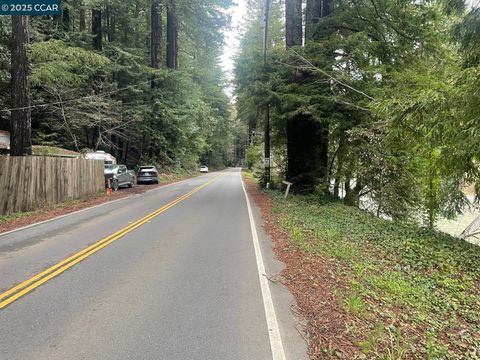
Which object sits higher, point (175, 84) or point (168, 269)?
point (175, 84)

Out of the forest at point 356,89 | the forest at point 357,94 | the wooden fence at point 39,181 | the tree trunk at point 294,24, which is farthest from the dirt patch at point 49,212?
the tree trunk at point 294,24

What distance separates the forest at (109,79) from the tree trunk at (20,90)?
34 mm

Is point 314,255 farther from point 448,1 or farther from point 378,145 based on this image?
point 378,145

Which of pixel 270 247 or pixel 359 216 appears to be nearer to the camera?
pixel 270 247

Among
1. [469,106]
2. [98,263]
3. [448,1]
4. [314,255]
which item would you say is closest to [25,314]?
[98,263]

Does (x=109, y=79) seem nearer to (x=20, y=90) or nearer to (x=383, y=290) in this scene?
(x=20, y=90)

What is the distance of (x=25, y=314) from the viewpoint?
4633 mm

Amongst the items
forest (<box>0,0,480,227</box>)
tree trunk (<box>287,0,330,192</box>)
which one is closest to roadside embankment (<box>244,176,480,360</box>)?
forest (<box>0,0,480,227</box>)

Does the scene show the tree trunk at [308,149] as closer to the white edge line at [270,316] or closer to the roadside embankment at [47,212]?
the roadside embankment at [47,212]

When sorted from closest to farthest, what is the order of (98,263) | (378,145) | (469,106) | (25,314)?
(25,314), (469,106), (98,263), (378,145)

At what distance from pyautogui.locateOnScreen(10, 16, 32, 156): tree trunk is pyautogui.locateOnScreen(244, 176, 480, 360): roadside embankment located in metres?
10.8

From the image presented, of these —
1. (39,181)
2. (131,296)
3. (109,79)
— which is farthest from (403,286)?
(109,79)

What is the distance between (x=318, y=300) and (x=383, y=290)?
1.06m

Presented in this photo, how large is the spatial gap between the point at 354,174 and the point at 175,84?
63.9 feet
